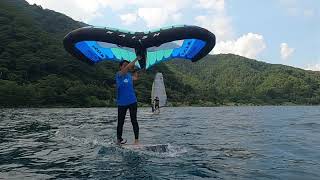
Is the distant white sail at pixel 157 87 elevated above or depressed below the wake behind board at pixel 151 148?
above

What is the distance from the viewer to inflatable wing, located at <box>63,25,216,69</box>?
635 inches

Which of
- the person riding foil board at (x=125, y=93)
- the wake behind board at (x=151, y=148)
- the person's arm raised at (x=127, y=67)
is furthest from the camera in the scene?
the person riding foil board at (x=125, y=93)

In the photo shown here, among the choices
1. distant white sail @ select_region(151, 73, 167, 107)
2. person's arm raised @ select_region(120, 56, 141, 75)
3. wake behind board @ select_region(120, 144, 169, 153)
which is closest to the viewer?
wake behind board @ select_region(120, 144, 169, 153)

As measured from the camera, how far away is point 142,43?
639 inches

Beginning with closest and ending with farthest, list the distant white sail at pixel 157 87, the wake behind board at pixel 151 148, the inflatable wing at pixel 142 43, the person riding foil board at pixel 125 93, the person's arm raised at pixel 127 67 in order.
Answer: the wake behind board at pixel 151 148
the person's arm raised at pixel 127 67
the person riding foil board at pixel 125 93
the inflatable wing at pixel 142 43
the distant white sail at pixel 157 87

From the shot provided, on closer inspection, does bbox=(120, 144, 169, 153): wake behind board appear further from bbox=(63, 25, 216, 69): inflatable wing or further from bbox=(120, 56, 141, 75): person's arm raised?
bbox=(63, 25, 216, 69): inflatable wing

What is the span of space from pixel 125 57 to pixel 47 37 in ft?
591

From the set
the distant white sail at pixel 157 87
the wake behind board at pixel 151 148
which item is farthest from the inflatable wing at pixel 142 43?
the distant white sail at pixel 157 87

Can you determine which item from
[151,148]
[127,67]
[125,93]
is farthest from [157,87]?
[151,148]

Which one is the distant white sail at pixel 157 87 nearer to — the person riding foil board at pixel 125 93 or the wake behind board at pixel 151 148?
the person riding foil board at pixel 125 93

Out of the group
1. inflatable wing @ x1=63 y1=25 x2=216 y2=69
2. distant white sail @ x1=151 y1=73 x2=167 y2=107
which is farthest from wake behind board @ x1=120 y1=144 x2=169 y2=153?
distant white sail @ x1=151 y1=73 x2=167 y2=107

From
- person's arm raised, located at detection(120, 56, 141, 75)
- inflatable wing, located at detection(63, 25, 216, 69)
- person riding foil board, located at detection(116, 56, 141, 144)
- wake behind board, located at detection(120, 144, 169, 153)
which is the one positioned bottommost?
wake behind board, located at detection(120, 144, 169, 153)

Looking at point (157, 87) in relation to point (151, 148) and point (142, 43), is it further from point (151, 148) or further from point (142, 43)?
point (151, 148)

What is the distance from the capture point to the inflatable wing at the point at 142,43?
16.1m
